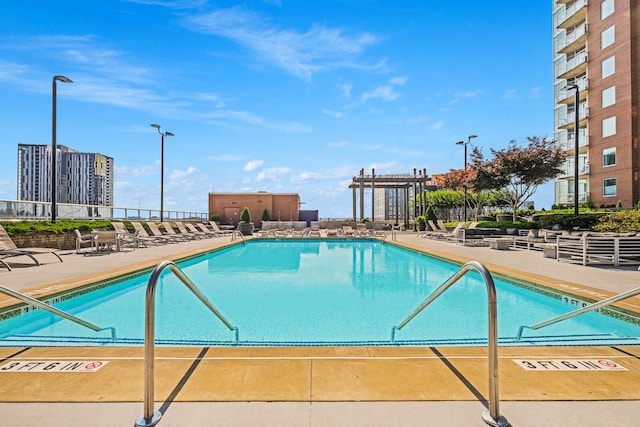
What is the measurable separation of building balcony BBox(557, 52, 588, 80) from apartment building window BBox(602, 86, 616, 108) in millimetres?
2910

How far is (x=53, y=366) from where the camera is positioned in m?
2.56

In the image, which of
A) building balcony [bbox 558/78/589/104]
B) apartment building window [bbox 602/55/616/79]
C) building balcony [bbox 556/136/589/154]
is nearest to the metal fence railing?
building balcony [bbox 556/136/589/154]

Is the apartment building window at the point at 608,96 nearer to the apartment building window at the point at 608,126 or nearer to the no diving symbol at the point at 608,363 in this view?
the apartment building window at the point at 608,126

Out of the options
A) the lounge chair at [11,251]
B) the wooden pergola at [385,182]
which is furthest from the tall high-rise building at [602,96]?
the lounge chair at [11,251]

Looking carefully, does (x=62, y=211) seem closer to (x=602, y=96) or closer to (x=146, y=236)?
(x=146, y=236)

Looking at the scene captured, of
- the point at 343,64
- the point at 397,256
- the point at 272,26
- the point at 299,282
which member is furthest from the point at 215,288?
the point at 343,64

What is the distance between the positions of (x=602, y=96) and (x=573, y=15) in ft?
21.3

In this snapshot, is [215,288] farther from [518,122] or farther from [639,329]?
[518,122]

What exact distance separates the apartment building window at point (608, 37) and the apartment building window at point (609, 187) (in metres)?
7.42

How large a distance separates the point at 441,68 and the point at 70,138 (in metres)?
20.3

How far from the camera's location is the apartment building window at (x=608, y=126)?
20.2 meters

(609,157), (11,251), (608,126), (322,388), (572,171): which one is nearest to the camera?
(322,388)

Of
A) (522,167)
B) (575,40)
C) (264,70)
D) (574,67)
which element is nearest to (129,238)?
(264,70)

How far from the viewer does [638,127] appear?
1892 cm
